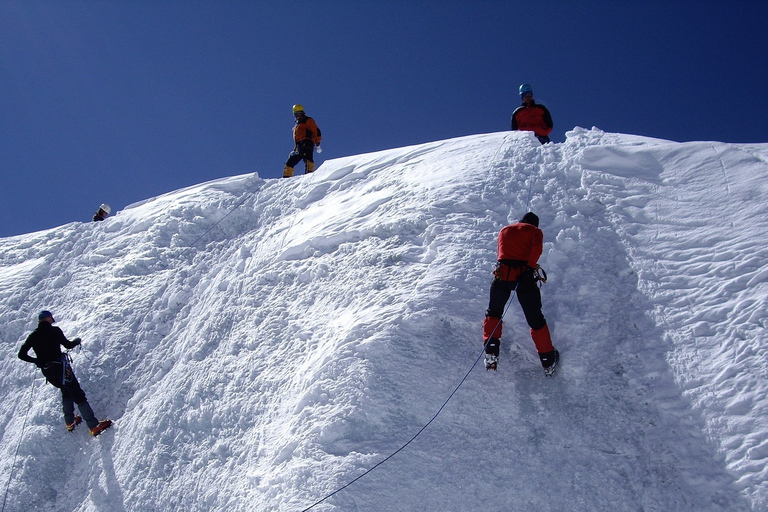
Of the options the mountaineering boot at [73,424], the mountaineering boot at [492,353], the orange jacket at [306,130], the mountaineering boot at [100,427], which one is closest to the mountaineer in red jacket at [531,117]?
the orange jacket at [306,130]

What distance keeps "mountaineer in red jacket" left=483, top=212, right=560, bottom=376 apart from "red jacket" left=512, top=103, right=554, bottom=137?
209 inches

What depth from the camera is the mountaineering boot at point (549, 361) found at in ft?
18.7

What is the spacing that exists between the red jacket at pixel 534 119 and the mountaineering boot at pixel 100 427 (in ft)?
29.6

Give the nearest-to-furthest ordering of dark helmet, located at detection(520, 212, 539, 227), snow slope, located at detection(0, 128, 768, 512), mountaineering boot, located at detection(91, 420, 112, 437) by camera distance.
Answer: snow slope, located at detection(0, 128, 768, 512) < dark helmet, located at detection(520, 212, 539, 227) < mountaineering boot, located at detection(91, 420, 112, 437)

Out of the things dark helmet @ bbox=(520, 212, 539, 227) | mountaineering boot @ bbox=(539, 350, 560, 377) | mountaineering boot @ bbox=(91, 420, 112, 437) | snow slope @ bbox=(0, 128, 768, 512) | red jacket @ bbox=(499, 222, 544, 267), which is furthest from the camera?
mountaineering boot @ bbox=(91, 420, 112, 437)

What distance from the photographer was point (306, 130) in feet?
43.1

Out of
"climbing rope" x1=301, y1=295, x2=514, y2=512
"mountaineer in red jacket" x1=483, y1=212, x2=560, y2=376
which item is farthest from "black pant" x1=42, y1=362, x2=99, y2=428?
"mountaineer in red jacket" x1=483, y1=212, x2=560, y2=376

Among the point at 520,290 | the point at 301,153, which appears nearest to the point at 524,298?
the point at 520,290

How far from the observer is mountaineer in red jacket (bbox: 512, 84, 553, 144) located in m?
10.6

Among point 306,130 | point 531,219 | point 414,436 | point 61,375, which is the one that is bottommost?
point 414,436

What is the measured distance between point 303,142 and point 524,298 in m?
8.79

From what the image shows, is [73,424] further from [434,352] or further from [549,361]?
[549,361]

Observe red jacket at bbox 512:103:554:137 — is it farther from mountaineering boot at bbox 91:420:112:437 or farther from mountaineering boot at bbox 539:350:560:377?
mountaineering boot at bbox 91:420:112:437

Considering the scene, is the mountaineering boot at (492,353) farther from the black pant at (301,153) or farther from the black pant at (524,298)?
the black pant at (301,153)
